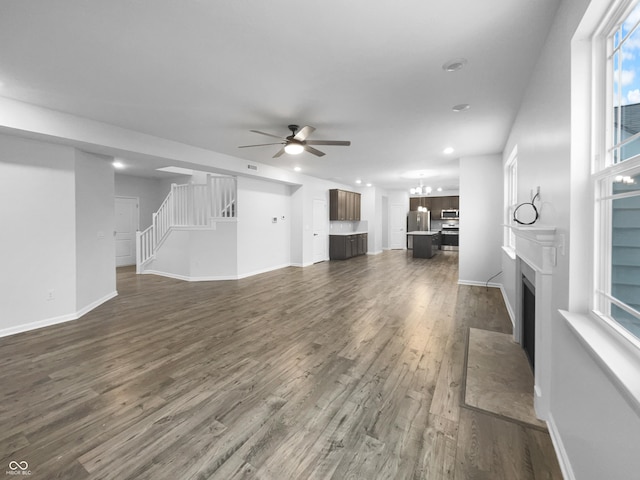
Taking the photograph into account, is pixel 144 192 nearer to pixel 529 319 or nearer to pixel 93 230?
pixel 93 230

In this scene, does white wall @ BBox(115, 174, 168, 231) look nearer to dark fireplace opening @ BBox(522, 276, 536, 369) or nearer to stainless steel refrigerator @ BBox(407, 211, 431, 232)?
dark fireplace opening @ BBox(522, 276, 536, 369)

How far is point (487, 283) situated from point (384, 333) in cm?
351

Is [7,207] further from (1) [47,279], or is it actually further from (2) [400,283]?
(2) [400,283]

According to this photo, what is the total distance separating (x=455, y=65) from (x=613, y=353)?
237 cm

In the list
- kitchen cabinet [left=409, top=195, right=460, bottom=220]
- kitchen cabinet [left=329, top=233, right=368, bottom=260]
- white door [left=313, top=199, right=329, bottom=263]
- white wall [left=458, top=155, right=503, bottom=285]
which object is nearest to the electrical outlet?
white wall [left=458, top=155, right=503, bottom=285]

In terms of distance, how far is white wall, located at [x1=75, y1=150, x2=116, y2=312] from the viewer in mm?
4133

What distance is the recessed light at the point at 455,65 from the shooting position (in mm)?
2404

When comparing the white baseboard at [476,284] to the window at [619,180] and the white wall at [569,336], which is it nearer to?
the white wall at [569,336]

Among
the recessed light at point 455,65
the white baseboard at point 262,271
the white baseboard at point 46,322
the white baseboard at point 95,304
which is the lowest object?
the white baseboard at point 46,322

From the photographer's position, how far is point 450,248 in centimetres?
1249

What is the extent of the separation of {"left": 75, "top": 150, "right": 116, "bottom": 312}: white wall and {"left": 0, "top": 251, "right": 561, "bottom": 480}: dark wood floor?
61cm

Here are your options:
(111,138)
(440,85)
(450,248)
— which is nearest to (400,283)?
(440,85)

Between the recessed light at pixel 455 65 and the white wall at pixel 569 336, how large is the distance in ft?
1.84

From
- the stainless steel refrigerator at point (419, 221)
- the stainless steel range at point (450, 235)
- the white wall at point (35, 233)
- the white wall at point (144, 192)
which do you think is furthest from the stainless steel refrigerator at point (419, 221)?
the white wall at point (35, 233)
